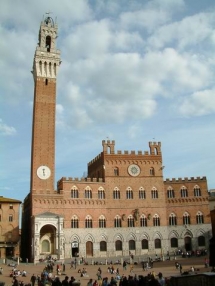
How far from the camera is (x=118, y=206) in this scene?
5544 cm

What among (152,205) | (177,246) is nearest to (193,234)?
(177,246)

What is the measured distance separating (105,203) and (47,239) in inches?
403

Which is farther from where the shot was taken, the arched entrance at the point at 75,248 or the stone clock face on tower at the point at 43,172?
the stone clock face on tower at the point at 43,172

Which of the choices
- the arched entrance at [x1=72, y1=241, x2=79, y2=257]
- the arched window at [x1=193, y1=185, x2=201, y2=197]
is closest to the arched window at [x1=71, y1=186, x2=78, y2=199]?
the arched entrance at [x1=72, y1=241, x2=79, y2=257]

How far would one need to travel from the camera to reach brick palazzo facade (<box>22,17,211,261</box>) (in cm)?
5144

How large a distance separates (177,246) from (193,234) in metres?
3.15

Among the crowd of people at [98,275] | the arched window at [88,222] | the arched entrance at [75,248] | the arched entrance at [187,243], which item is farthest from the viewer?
the arched entrance at [187,243]

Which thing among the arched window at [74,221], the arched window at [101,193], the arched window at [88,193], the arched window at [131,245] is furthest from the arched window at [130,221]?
the arched window at [74,221]

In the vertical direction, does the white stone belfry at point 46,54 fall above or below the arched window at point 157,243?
above

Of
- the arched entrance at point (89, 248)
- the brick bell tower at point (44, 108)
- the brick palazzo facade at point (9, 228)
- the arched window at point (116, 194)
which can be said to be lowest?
the arched entrance at point (89, 248)

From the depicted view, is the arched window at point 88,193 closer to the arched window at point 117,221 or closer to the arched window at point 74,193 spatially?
the arched window at point 74,193

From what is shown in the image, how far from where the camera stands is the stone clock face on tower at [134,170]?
5725cm

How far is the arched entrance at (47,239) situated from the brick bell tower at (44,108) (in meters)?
5.49

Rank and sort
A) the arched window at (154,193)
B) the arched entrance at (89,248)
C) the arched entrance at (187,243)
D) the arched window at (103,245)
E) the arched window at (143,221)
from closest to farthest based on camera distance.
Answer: the arched entrance at (89,248) → the arched window at (103,245) → the arched window at (143,221) → the arched entrance at (187,243) → the arched window at (154,193)
